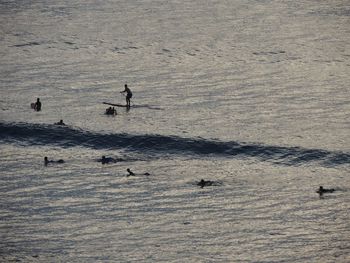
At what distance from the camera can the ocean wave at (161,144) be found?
6488 centimetres

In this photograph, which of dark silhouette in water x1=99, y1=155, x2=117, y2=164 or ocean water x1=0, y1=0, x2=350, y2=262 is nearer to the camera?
ocean water x1=0, y1=0, x2=350, y2=262

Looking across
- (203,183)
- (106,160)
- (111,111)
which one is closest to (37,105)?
(111,111)

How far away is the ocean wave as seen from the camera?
64.9 metres

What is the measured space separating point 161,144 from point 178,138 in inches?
70.1

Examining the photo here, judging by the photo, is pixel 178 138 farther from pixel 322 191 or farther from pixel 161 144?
pixel 322 191

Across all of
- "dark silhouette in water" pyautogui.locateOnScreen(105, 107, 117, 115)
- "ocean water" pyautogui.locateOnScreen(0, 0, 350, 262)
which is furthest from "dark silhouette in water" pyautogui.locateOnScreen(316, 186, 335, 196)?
"dark silhouette in water" pyautogui.locateOnScreen(105, 107, 117, 115)

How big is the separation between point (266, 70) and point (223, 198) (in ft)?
128

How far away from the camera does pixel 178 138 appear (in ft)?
227

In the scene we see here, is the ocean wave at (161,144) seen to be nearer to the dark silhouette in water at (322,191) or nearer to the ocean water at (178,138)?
the ocean water at (178,138)

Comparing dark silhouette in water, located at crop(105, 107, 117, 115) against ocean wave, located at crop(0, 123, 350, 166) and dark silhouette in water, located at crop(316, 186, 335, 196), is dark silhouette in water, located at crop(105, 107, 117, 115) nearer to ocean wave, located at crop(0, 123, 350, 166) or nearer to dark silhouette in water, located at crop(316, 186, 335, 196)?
ocean wave, located at crop(0, 123, 350, 166)

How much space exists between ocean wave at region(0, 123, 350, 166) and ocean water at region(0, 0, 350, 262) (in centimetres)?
17

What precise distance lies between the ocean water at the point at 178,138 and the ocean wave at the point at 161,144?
0.57 ft

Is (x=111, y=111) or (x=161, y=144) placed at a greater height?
(x=111, y=111)

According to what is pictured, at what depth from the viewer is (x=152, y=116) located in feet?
249
